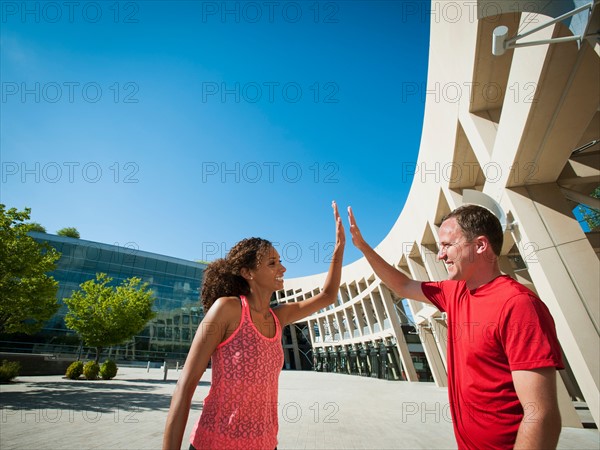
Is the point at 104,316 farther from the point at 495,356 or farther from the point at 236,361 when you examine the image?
the point at 495,356

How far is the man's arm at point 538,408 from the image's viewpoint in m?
1.18

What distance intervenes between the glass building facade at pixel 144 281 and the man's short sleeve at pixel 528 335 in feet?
117

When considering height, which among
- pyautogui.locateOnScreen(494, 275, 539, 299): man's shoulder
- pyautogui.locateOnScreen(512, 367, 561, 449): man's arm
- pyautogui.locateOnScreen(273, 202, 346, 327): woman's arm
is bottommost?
pyautogui.locateOnScreen(512, 367, 561, 449): man's arm

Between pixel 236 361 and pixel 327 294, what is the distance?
1.00 m

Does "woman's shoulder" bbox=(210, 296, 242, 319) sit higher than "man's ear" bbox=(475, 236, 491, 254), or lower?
lower

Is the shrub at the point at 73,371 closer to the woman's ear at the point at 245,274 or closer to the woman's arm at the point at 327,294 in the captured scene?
the woman's arm at the point at 327,294

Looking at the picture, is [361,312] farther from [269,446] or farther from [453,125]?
[269,446]

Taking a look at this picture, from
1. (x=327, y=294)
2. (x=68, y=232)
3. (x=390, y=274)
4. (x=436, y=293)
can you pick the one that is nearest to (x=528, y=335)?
(x=436, y=293)

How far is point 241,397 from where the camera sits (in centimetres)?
169

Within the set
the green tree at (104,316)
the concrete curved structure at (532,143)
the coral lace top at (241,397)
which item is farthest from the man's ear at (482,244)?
the green tree at (104,316)

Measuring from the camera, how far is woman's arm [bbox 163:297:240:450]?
146cm

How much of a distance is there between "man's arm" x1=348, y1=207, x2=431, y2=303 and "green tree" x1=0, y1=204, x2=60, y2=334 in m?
14.4

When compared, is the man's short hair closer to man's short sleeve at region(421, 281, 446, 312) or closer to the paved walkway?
man's short sleeve at region(421, 281, 446, 312)

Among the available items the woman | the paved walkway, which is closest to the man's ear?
the woman
